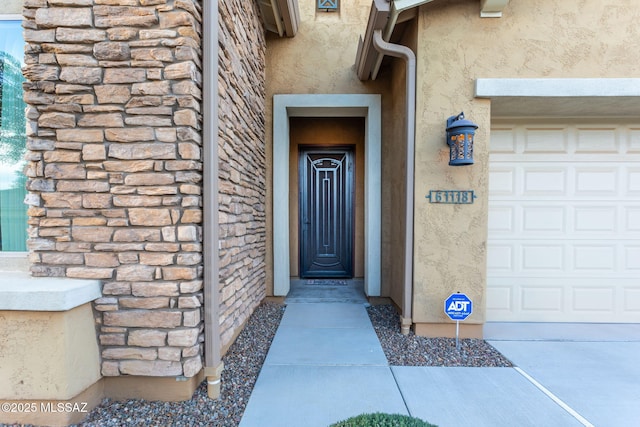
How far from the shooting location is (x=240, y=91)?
2.77 meters

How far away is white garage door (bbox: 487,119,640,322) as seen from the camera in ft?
10.6

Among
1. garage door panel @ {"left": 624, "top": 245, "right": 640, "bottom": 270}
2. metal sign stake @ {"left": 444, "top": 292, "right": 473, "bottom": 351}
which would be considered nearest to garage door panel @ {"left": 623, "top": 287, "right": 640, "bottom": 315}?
garage door panel @ {"left": 624, "top": 245, "right": 640, "bottom": 270}

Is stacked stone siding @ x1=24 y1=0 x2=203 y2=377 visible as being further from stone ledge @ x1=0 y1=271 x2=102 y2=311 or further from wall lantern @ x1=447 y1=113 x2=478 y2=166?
wall lantern @ x1=447 y1=113 x2=478 y2=166

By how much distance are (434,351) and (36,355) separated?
2862 mm

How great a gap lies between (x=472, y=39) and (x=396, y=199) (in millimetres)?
1768

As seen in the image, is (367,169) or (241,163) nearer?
(241,163)

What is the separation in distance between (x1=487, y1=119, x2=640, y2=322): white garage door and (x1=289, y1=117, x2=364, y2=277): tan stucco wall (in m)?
2.04

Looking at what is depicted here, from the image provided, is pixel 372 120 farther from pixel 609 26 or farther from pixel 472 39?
pixel 609 26

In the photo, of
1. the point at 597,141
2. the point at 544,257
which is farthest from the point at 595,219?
the point at 597,141

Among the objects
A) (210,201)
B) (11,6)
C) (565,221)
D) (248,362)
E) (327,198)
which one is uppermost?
(11,6)

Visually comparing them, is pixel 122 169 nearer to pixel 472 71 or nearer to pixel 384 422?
pixel 384 422

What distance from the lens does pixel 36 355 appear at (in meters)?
1.64

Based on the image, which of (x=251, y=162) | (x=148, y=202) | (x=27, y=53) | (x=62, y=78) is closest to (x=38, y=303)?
(x=148, y=202)

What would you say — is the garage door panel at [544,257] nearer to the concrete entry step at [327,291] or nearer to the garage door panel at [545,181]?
the garage door panel at [545,181]
